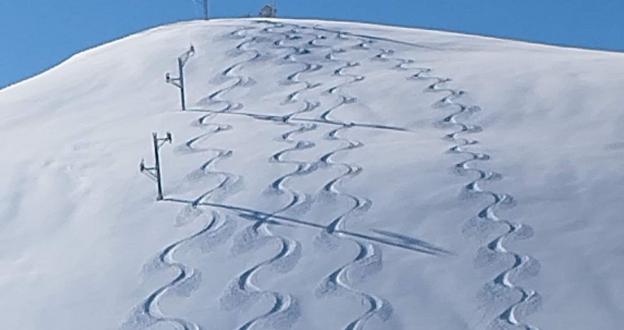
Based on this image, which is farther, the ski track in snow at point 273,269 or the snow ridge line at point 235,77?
the snow ridge line at point 235,77

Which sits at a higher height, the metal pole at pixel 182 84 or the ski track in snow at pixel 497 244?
the metal pole at pixel 182 84

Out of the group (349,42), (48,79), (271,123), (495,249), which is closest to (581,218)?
(495,249)

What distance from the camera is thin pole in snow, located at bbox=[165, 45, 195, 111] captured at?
7.16 meters

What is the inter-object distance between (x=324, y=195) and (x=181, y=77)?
2249 millimetres

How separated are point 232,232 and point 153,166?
96 centimetres

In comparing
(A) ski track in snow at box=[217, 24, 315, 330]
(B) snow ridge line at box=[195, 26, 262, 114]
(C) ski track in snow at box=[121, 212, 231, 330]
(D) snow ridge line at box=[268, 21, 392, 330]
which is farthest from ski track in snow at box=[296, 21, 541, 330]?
(B) snow ridge line at box=[195, 26, 262, 114]

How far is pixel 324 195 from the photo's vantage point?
Answer: 17.9ft

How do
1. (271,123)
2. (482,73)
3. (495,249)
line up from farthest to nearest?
(482,73)
(271,123)
(495,249)

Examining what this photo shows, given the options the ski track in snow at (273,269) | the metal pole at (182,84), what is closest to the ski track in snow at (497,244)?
the ski track in snow at (273,269)

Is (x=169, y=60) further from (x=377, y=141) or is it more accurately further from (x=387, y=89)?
(x=377, y=141)

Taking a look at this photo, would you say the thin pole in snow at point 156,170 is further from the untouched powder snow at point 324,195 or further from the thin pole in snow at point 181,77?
the thin pole in snow at point 181,77

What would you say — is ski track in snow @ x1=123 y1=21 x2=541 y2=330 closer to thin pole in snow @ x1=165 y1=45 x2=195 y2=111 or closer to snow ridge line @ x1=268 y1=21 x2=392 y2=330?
snow ridge line @ x1=268 y1=21 x2=392 y2=330

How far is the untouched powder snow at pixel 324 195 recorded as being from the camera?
15.4 feet

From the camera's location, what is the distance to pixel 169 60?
7.96 metres
